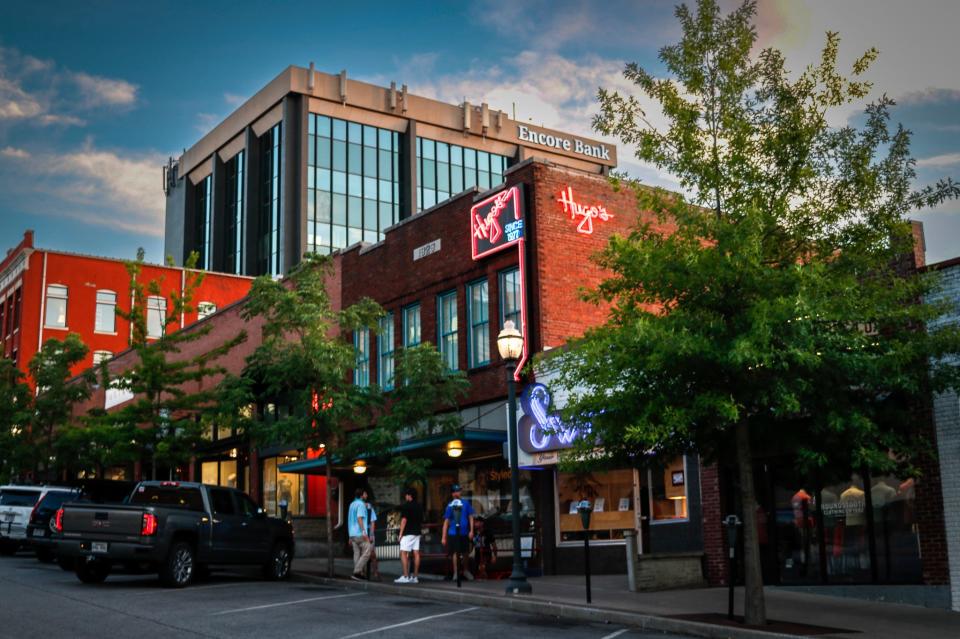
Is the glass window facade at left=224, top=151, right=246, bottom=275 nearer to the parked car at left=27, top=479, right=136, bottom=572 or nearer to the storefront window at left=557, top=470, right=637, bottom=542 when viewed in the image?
the parked car at left=27, top=479, right=136, bottom=572

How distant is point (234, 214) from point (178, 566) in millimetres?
55802

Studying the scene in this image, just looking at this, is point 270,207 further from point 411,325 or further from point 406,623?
point 406,623

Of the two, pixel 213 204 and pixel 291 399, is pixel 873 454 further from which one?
pixel 213 204

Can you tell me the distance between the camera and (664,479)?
21000mm

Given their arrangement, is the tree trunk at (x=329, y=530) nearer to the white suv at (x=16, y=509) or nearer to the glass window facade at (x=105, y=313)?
the white suv at (x=16, y=509)

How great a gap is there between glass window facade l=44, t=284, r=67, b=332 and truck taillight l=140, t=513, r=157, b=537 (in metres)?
42.6

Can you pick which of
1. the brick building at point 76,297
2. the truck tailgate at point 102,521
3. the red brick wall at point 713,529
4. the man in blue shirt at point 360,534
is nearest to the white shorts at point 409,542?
the man in blue shirt at point 360,534

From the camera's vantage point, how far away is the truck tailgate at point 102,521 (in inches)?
722

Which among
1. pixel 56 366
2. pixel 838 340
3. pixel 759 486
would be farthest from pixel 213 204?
pixel 838 340

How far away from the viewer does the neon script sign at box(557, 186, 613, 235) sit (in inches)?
960

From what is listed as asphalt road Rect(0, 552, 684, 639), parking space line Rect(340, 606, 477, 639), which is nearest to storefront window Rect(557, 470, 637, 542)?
asphalt road Rect(0, 552, 684, 639)

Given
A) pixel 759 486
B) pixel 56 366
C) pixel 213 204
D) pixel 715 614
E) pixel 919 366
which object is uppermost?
pixel 213 204

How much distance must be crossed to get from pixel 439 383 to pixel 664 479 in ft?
17.9

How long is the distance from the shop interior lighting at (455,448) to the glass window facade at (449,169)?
46.6 meters
